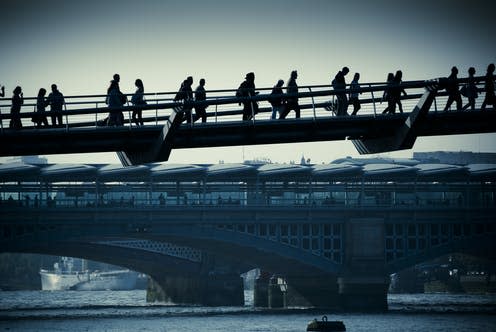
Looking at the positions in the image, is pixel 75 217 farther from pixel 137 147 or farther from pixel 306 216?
pixel 137 147

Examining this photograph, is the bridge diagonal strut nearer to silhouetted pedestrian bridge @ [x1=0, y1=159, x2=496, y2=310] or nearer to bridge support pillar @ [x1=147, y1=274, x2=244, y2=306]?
silhouetted pedestrian bridge @ [x1=0, y1=159, x2=496, y2=310]

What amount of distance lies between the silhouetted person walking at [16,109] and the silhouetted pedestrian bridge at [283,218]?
7249cm

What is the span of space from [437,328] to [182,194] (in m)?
43.7

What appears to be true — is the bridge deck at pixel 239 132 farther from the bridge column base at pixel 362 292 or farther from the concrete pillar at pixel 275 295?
the concrete pillar at pixel 275 295

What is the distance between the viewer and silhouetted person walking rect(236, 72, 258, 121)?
39938 millimetres

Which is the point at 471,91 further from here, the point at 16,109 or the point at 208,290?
the point at 208,290

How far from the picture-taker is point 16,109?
135 ft

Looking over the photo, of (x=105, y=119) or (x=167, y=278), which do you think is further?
(x=167, y=278)

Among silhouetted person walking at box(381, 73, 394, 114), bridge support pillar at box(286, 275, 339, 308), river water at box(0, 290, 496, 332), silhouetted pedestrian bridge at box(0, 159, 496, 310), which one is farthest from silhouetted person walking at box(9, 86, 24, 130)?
bridge support pillar at box(286, 275, 339, 308)

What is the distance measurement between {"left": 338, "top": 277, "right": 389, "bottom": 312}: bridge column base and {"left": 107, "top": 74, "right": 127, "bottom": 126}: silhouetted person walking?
81.3 m

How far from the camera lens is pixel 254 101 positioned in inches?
1550

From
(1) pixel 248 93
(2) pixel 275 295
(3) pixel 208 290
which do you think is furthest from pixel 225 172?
(1) pixel 248 93

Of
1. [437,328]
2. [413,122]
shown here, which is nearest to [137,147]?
[413,122]

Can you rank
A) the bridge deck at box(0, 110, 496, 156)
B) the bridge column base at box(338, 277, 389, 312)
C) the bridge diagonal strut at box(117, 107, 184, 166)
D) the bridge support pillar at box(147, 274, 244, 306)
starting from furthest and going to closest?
the bridge support pillar at box(147, 274, 244, 306) < the bridge column base at box(338, 277, 389, 312) < the bridge deck at box(0, 110, 496, 156) < the bridge diagonal strut at box(117, 107, 184, 166)
